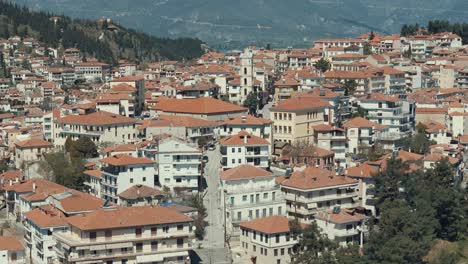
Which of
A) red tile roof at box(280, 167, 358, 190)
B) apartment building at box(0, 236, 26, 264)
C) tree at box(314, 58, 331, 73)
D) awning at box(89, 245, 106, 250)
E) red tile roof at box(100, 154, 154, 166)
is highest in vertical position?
tree at box(314, 58, 331, 73)

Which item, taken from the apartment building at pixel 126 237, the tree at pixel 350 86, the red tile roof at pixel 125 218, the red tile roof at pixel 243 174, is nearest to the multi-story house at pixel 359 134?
the tree at pixel 350 86

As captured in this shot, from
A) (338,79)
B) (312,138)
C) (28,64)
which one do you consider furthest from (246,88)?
(28,64)

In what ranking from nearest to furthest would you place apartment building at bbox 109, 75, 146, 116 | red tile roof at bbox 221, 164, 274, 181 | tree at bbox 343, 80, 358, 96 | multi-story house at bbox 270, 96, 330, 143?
red tile roof at bbox 221, 164, 274, 181 < multi-story house at bbox 270, 96, 330, 143 < tree at bbox 343, 80, 358, 96 < apartment building at bbox 109, 75, 146, 116

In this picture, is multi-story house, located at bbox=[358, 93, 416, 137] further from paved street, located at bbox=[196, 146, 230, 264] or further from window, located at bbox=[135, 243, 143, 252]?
window, located at bbox=[135, 243, 143, 252]

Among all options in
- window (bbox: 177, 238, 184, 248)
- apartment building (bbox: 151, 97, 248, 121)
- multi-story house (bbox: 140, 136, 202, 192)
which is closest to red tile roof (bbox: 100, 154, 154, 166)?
multi-story house (bbox: 140, 136, 202, 192)

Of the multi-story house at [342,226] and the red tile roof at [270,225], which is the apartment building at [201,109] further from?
the multi-story house at [342,226]

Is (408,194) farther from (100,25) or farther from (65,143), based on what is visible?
(100,25)

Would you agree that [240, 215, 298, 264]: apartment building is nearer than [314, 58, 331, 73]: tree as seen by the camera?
Yes

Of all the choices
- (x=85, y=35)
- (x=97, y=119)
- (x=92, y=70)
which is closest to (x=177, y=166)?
(x=97, y=119)
